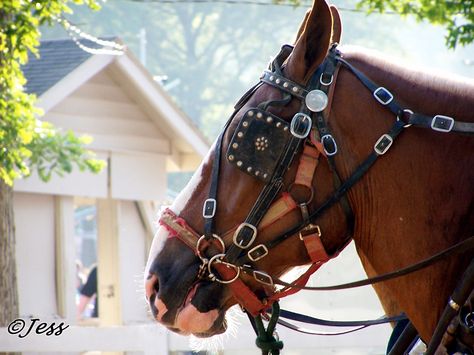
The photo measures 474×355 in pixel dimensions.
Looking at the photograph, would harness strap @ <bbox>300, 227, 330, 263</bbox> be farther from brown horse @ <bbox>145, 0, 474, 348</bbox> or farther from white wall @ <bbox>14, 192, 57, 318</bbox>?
white wall @ <bbox>14, 192, 57, 318</bbox>

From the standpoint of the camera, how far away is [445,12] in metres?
8.84

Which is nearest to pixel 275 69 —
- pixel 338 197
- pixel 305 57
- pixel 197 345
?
pixel 305 57

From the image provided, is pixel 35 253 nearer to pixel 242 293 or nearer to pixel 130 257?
pixel 130 257

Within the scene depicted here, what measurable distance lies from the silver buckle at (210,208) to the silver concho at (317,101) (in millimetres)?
436

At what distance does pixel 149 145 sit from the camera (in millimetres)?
13617

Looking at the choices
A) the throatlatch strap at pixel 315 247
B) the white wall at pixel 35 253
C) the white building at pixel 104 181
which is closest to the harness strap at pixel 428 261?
the throatlatch strap at pixel 315 247

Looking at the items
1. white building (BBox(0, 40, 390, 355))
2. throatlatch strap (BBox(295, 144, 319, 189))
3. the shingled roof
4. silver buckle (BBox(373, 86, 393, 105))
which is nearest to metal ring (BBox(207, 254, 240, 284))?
throatlatch strap (BBox(295, 144, 319, 189))

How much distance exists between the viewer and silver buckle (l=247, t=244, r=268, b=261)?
307cm

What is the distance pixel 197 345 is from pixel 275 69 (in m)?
1.04

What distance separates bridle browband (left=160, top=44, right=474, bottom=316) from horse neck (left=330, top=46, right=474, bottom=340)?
0.03 meters

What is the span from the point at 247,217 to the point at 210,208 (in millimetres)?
125

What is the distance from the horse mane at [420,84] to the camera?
302cm

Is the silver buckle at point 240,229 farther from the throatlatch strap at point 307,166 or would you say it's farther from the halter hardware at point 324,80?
the halter hardware at point 324,80

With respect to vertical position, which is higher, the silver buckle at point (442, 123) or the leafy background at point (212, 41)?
the silver buckle at point (442, 123)
